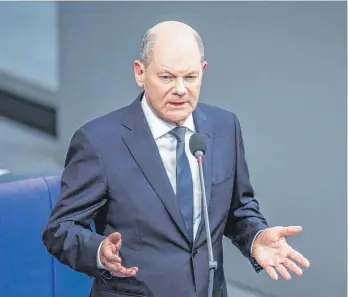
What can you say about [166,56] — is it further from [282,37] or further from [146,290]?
[282,37]

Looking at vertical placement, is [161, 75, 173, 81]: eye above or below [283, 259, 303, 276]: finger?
above

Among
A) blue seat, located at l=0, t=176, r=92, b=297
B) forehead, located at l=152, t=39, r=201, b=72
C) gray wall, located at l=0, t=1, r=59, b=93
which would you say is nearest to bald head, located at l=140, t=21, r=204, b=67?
forehead, located at l=152, t=39, r=201, b=72

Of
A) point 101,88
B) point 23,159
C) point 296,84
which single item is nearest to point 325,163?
point 296,84

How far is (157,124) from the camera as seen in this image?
4.39ft

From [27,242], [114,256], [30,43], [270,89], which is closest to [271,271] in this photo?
[114,256]

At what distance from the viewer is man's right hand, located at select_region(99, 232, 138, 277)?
114 centimetres

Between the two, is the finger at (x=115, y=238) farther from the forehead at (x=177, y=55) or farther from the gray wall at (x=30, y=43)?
the gray wall at (x=30, y=43)

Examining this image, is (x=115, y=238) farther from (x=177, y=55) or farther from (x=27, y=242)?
(x=27, y=242)

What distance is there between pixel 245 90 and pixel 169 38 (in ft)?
4.74

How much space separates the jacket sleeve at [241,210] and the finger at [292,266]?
5.3 inches

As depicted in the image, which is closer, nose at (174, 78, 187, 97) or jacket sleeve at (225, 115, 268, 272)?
nose at (174, 78, 187, 97)

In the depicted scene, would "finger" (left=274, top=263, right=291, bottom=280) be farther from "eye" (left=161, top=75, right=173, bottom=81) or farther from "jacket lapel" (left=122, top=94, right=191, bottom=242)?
"eye" (left=161, top=75, right=173, bottom=81)

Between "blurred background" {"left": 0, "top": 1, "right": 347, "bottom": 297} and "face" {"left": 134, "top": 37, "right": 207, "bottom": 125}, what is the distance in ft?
4.27

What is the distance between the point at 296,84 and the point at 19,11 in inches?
42.5
